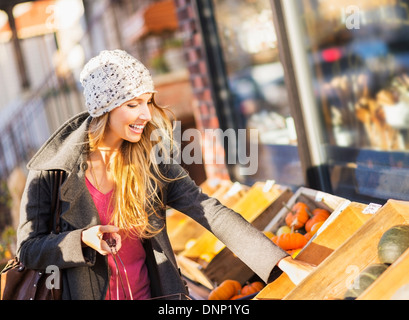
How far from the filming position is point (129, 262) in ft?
8.36

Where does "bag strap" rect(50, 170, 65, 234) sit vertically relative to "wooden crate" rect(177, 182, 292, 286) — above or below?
above

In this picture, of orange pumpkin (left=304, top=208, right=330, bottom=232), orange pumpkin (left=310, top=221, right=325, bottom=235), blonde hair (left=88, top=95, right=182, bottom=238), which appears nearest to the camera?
blonde hair (left=88, top=95, right=182, bottom=238)

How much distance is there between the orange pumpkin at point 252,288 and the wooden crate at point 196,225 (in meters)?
1.23

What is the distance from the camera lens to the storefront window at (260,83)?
14.8 ft

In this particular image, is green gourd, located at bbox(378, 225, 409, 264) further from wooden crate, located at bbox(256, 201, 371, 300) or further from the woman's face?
the woman's face

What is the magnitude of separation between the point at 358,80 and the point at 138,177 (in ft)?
10.8

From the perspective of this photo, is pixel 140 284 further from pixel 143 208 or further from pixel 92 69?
pixel 92 69

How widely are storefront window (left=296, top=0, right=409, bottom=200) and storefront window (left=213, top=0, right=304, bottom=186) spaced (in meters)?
0.32

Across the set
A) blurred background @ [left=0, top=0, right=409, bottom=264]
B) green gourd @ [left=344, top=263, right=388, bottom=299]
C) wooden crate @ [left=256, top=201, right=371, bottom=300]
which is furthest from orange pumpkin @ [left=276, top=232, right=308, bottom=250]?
green gourd @ [left=344, top=263, right=388, bottom=299]

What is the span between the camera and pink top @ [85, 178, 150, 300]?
2.48 metres

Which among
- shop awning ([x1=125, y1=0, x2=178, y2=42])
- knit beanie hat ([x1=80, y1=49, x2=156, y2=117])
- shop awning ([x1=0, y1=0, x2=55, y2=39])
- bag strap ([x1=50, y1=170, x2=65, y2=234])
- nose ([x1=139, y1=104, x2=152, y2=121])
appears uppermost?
shop awning ([x1=0, y1=0, x2=55, y2=39])

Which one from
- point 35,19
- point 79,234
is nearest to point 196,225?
point 79,234

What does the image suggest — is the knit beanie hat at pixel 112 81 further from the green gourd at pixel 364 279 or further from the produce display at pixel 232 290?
the produce display at pixel 232 290

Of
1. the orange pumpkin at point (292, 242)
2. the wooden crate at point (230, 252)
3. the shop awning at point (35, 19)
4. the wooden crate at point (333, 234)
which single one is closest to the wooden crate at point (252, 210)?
the wooden crate at point (230, 252)
